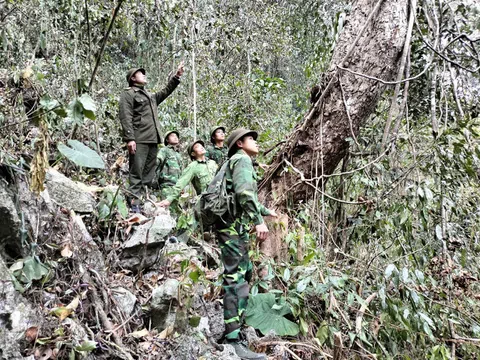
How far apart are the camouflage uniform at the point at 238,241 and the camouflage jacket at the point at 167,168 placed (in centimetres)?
357

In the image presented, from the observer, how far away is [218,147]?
6523 millimetres

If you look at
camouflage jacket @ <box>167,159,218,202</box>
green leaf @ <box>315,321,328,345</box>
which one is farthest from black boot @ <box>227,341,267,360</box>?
camouflage jacket @ <box>167,159,218,202</box>

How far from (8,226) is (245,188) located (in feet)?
5.26

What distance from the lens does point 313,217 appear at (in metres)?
4.14

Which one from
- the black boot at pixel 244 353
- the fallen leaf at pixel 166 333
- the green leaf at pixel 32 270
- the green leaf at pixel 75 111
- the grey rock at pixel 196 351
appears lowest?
the black boot at pixel 244 353

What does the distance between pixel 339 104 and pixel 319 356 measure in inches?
85.4

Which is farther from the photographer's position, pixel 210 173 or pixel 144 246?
pixel 210 173

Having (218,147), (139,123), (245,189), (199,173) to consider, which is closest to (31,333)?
(245,189)

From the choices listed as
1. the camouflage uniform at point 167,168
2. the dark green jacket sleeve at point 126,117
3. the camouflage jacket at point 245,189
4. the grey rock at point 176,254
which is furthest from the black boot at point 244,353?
the camouflage uniform at point 167,168

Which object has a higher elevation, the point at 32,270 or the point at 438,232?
the point at 438,232

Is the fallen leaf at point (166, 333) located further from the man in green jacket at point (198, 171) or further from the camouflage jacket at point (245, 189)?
the man in green jacket at point (198, 171)

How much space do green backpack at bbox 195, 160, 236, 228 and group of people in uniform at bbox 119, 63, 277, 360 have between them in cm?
4

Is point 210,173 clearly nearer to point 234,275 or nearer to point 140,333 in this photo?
point 234,275

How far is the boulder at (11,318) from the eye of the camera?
225 cm
